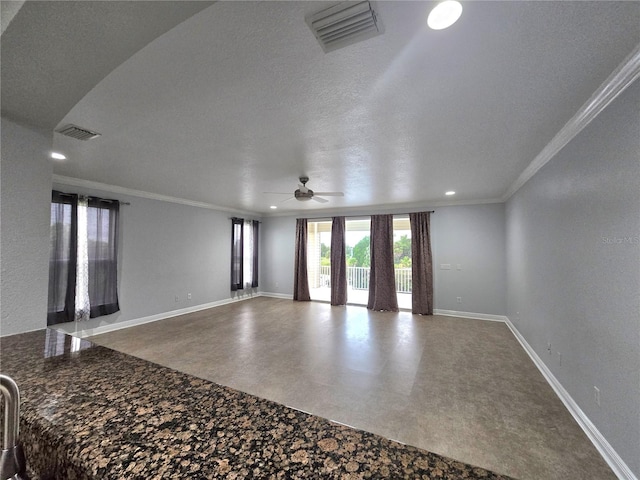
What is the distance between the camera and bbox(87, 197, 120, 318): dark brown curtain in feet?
13.2

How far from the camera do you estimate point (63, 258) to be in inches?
145

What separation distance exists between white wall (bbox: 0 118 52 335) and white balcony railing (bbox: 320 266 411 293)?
22.0 feet

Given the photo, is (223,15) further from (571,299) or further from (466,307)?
(466,307)

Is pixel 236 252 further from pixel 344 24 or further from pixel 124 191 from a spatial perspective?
pixel 344 24

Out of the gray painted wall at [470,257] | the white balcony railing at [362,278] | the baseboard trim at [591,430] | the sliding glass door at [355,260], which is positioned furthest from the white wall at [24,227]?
the white balcony railing at [362,278]

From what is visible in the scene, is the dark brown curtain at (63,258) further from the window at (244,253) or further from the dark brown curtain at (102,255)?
the window at (244,253)

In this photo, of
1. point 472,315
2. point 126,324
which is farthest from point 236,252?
point 472,315

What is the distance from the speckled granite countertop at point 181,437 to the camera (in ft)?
1.67

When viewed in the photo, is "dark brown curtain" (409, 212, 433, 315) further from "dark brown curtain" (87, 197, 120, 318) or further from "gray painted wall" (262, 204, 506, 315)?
"dark brown curtain" (87, 197, 120, 318)

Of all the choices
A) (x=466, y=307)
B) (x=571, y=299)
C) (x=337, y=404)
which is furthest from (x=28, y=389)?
(x=466, y=307)

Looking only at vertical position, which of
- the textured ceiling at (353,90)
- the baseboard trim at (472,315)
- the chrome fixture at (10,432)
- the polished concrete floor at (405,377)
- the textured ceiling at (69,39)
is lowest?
the polished concrete floor at (405,377)

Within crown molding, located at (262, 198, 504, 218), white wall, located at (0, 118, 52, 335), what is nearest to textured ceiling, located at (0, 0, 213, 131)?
white wall, located at (0, 118, 52, 335)

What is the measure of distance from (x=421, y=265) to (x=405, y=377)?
10.3 feet

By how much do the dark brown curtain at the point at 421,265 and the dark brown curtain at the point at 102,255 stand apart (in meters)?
5.55
